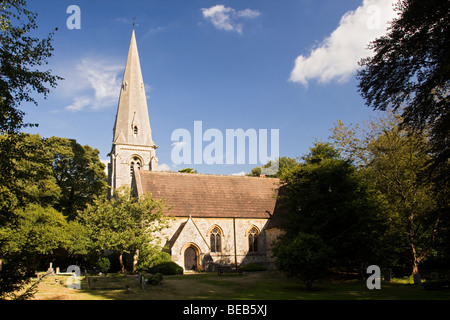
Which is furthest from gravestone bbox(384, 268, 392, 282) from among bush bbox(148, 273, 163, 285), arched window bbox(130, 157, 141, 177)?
arched window bbox(130, 157, 141, 177)

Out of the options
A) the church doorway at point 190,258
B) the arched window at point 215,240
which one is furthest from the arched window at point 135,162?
the church doorway at point 190,258

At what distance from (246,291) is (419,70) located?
41.9 ft

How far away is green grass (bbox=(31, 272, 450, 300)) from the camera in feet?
47.1

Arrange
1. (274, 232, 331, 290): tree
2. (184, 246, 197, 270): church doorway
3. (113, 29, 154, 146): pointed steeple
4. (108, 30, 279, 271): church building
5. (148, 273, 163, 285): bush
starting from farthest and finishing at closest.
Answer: (113, 29, 154, 146): pointed steeple → (184, 246, 197, 270): church doorway → (108, 30, 279, 271): church building → (148, 273, 163, 285): bush → (274, 232, 331, 290): tree

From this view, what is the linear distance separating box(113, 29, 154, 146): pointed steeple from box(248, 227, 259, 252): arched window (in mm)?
21334

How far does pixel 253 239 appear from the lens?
34.3m

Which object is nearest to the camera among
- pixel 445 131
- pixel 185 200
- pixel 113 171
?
pixel 445 131

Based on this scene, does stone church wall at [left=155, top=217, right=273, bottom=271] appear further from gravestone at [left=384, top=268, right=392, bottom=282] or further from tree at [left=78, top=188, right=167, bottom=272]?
gravestone at [left=384, top=268, right=392, bottom=282]

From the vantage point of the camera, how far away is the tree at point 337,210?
20641 millimetres

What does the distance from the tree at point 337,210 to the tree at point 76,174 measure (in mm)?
27897

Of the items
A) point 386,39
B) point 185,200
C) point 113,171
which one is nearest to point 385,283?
point 386,39
